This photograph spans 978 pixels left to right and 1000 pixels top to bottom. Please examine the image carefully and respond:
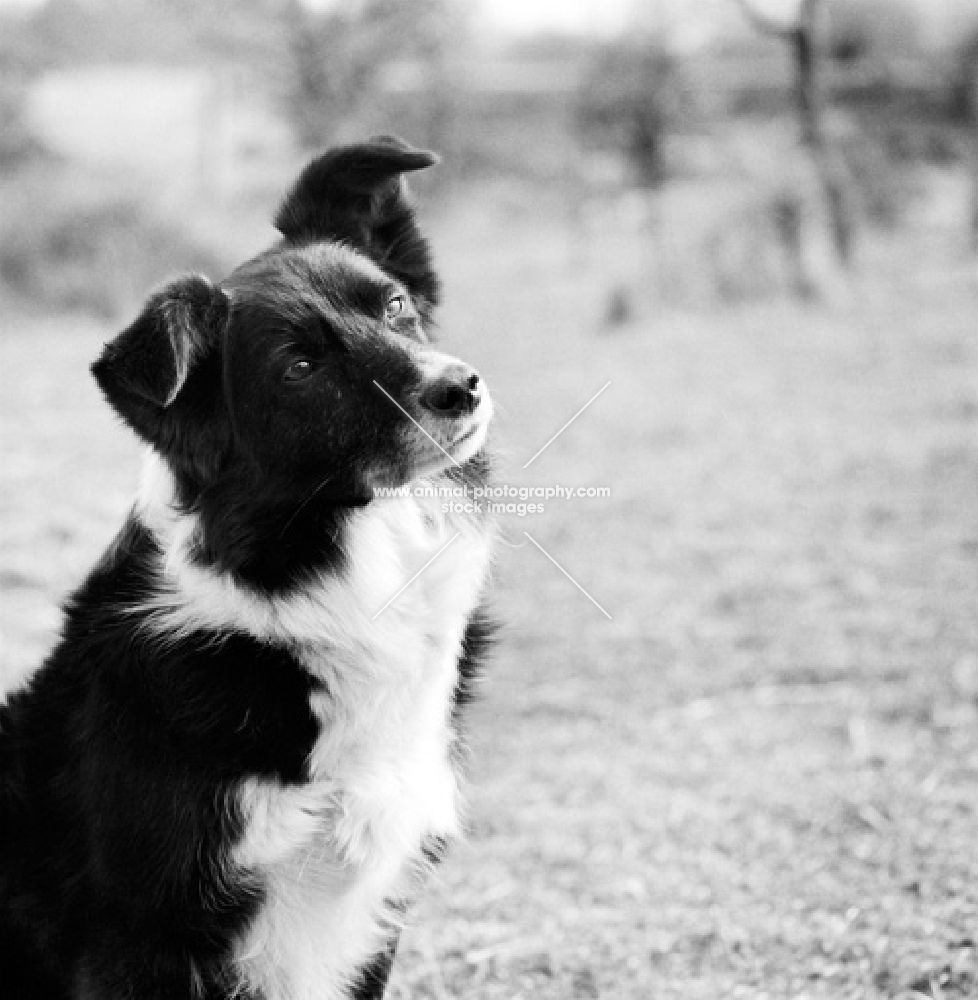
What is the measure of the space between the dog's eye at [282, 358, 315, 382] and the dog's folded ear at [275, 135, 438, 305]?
0.49m

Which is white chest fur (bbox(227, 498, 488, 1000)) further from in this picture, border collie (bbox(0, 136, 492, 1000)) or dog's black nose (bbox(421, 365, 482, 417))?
dog's black nose (bbox(421, 365, 482, 417))

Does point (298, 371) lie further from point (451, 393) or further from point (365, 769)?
point (365, 769)

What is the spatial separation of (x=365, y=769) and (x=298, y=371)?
0.92 m

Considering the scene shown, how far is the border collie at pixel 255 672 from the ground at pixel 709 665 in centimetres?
48

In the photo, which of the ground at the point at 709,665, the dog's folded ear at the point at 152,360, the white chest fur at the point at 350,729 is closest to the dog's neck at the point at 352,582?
the white chest fur at the point at 350,729

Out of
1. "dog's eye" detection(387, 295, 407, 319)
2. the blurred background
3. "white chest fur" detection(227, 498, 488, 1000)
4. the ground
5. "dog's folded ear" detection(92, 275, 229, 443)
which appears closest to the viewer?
"dog's folded ear" detection(92, 275, 229, 443)

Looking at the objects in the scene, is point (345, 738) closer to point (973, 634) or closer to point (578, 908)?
point (578, 908)

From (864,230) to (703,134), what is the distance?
2976mm

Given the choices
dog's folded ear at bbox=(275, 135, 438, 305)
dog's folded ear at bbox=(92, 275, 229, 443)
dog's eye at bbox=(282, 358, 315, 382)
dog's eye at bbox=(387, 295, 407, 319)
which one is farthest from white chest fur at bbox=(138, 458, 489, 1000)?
dog's folded ear at bbox=(275, 135, 438, 305)

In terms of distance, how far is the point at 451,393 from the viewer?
2.65 m

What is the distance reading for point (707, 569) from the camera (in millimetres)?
6699

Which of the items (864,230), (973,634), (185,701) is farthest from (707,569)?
(864,230)

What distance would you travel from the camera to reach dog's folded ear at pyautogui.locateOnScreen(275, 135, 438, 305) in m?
3.04

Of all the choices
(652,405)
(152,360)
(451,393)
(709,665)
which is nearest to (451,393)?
(451,393)
